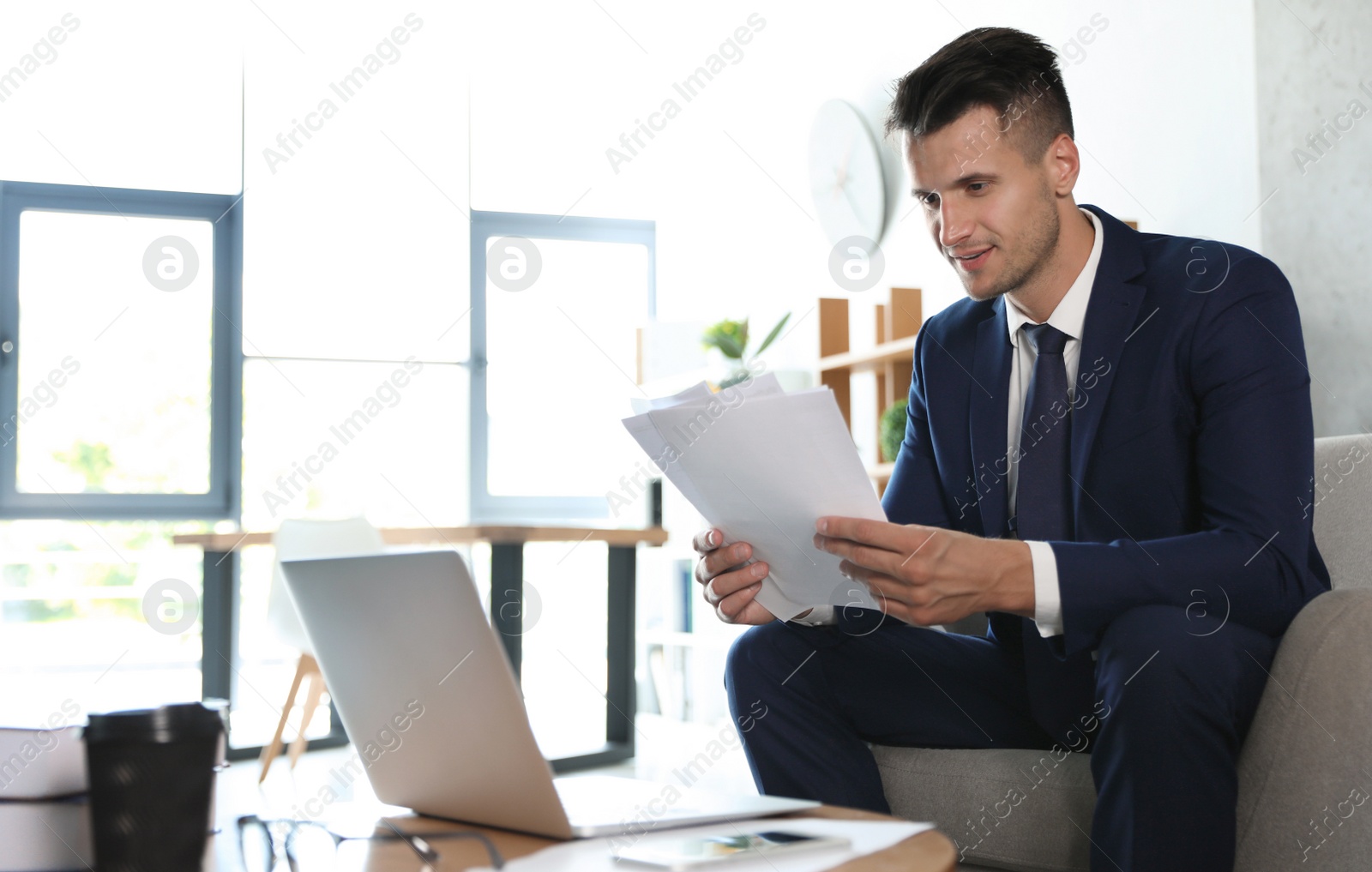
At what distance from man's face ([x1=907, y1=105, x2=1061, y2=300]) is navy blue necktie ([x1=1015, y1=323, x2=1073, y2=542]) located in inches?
6.4

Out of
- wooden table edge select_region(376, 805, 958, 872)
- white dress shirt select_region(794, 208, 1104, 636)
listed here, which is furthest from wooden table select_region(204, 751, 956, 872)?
white dress shirt select_region(794, 208, 1104, 636)

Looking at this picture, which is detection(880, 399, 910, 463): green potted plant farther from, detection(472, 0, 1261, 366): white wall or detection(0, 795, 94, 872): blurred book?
detection(0, 795, 94, 872): blurred book

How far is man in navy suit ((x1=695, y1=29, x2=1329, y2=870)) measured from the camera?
3.52 feet

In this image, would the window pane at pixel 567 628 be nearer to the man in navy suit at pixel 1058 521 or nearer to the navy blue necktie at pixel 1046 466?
the man in navy suit at pixel 1058 521

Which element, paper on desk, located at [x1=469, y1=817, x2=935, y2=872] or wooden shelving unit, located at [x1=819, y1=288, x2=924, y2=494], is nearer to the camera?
paper on desk, located at [x1=469, y1=817, x2=935, y2=872]

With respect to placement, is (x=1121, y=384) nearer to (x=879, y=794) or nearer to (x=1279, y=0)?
(x=879, y=794)

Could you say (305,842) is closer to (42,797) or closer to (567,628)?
(42,797)

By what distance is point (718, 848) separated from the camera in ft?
2.48

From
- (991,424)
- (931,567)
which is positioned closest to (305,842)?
(931,567)

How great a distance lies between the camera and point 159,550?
4.79 m

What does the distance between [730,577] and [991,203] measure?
0.60m

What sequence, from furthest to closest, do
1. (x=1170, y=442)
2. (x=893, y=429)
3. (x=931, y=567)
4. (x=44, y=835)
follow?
(x=893, y=429) < (x=1170, y=442) < (x=931, y=567) < (x=44, y=835)

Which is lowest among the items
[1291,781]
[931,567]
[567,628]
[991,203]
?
[567,628]

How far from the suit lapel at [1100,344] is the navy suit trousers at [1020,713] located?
26 cm
